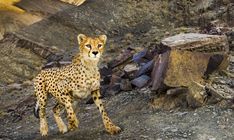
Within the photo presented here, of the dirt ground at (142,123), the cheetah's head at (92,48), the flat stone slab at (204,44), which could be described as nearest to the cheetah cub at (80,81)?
the cheetah's head at (92,48)

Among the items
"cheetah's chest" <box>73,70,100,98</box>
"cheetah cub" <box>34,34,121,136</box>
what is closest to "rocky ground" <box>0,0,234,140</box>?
"cheetah cub" <box>34,34,121,136</box>

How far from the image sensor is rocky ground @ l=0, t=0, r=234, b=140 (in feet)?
36.8

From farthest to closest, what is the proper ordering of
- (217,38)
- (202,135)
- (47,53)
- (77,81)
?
(47,53) < (217,38) < (77,81) < (202,135)

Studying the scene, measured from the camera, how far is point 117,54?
957 inches

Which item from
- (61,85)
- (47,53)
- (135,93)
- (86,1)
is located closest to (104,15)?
(86,1)

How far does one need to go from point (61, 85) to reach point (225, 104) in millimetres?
Result: 3650

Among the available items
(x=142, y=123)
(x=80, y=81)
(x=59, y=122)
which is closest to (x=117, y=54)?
(x=59, y=122)

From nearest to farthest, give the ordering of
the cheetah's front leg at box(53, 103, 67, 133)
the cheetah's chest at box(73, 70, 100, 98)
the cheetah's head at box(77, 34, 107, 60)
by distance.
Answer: the cheetah's head at box(77, 34, 107, 60) < the cheetah's chest at box(73, 70, 100, 98) < the cheetah's front leg at box(53, 103, 67, 133)

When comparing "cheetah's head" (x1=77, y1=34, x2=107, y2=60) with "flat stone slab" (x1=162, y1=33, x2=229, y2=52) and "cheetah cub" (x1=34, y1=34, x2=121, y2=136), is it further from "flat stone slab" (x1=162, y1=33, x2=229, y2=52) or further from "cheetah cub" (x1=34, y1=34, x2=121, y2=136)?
"flat stone slab" (x1=162, y1=33, x2=229, y2=52)

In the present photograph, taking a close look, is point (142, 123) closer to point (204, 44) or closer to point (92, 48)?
point (92, 48)

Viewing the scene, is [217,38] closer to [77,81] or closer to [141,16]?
[77,81]

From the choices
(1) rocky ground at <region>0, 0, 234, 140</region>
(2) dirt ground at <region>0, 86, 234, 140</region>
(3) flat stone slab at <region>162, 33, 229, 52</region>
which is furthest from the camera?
(3) flat stone slab at <region>162, 33, 229, 52</region>

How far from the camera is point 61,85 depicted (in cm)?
1148

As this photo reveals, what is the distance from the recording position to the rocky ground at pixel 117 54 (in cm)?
1121
